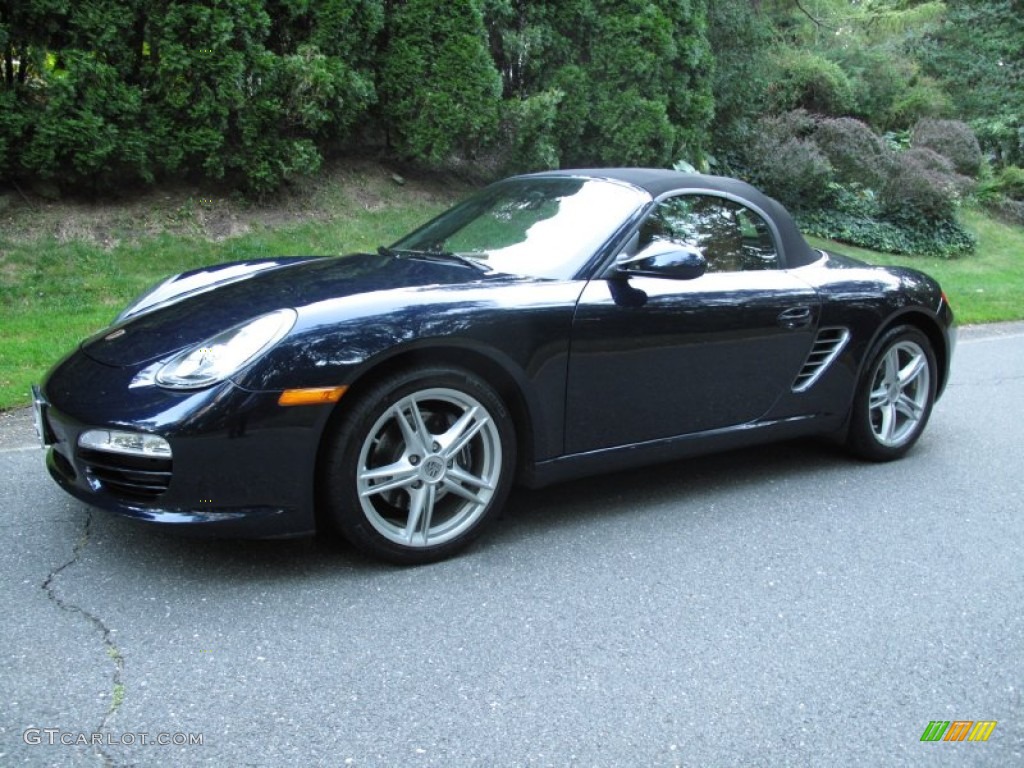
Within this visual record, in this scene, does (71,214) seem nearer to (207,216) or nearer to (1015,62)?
(207,216)

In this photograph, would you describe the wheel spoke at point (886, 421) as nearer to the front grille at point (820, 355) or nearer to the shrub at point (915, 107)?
the front grille at point (820, 355)

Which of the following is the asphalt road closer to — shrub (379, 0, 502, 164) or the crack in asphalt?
the crack in asphalt

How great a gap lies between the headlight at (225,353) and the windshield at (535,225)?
102cm

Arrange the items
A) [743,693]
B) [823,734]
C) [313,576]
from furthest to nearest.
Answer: [313,576], [743,693], [823,734]

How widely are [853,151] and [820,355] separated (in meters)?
11.4

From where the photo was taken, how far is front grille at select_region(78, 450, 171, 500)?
2.95 metres

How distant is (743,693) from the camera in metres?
2.70

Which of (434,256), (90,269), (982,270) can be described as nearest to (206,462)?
(434,256)

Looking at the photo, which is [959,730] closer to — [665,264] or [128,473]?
[665,264]

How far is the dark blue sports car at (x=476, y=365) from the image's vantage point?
3004 millimetres

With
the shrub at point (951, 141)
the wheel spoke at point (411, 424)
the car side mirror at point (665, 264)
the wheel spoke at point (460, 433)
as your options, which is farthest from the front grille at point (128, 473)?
the shrub at point (951, 141)

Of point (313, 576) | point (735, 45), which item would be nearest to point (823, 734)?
point (313, 576)

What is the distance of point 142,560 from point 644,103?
9684 millimetres

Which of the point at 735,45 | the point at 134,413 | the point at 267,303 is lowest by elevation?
the point at 134,413
